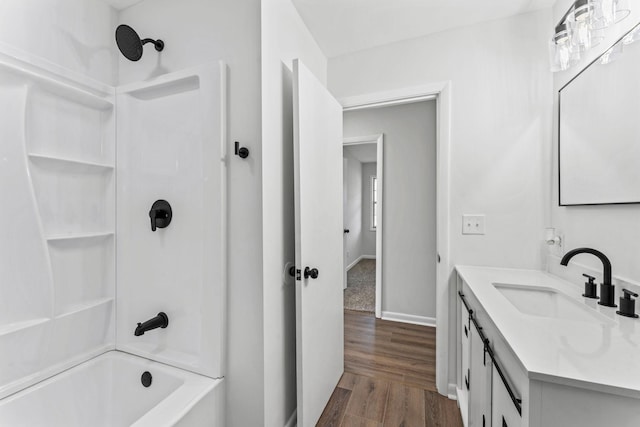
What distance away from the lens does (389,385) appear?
1.88 metres

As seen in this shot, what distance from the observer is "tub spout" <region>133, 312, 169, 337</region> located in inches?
49.9

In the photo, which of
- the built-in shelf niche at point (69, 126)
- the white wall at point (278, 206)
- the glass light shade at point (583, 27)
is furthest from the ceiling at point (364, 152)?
the built-in shelf niche at point (69, 126)

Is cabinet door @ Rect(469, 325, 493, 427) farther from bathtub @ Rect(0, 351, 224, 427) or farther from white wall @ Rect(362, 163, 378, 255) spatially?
white wall @ Rect(362, 163, 378, 255)

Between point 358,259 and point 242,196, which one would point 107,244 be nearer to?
point 242,196

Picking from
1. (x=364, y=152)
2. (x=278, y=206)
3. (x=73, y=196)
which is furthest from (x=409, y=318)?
(x=364, y=152)

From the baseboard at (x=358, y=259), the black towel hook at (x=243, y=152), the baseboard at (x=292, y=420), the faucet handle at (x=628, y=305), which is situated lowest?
the baseboard at (x=292, y=420)

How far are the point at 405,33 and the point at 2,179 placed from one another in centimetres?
232

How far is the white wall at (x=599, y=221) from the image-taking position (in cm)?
101

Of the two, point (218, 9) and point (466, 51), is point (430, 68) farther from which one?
point (218, 9)

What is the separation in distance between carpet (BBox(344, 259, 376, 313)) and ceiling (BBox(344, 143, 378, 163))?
236 centimetres

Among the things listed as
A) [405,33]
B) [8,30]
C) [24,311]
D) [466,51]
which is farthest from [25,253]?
[466,51]

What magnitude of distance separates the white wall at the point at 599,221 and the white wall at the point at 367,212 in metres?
4.74

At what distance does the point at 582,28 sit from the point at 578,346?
1.34 meters

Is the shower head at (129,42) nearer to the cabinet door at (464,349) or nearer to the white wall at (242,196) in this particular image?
the white wall at (242,196)
